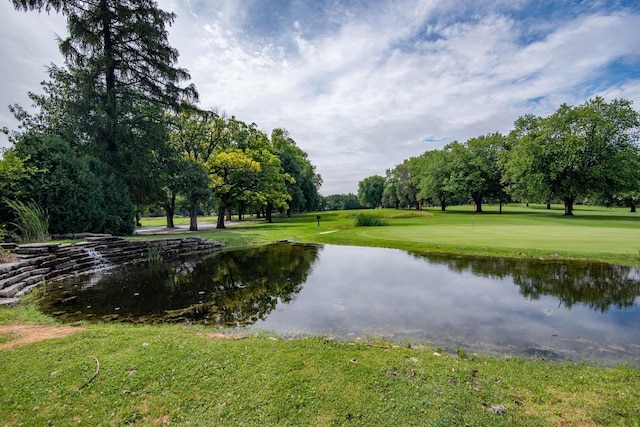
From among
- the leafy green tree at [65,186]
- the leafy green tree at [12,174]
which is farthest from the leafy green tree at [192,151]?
the leafy green tree at [12,174]

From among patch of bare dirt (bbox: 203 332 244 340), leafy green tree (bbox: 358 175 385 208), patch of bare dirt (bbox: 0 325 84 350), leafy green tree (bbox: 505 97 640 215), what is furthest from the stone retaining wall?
leafy green tree (bbox: 358 175 385 208)

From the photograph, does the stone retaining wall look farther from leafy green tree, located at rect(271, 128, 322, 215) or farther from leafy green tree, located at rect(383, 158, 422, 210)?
leafy green tree, located at rect(383, 158, 422, 210)

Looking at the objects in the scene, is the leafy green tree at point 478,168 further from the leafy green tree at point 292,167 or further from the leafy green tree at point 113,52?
the leafy green tree at point 113,52

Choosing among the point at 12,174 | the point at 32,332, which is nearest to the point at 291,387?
the point at 32,332

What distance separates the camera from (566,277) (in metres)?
8.71

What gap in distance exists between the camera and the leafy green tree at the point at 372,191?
85.4 metres

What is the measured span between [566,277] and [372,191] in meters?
77.5

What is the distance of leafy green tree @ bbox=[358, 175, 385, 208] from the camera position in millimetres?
85375

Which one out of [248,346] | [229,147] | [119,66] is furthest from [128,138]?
[248,346]

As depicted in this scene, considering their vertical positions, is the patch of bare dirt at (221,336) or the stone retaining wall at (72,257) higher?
the stone retaining wall at (72,257)

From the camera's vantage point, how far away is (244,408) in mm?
2754

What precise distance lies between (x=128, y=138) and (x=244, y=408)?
1877 cm

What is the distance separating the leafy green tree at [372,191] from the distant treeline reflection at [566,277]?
7447cm

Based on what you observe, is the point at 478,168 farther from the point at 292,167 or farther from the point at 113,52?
the point at 113,52
